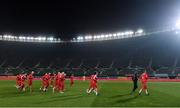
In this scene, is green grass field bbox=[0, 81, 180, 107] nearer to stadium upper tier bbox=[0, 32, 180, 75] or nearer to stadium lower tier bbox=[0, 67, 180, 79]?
stadium lower tier bbox=[0, 67, 180, 79]

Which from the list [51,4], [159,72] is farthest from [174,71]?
[51,4]

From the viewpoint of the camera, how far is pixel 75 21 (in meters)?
88.7

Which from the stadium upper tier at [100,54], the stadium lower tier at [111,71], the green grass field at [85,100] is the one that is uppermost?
the stadium upper tier at [100,54]

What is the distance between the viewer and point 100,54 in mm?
99812

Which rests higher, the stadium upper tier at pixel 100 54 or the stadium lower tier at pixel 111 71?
the stadium upper tier at pixel 100 54

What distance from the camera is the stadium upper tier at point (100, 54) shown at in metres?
87.8

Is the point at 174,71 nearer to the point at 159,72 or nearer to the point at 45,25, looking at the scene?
the point at 159,72

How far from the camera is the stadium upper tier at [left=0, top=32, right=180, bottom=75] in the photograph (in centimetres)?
8781

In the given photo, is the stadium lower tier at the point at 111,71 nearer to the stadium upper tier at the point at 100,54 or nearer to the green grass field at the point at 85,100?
the stadium upper tier at the point at 100,54

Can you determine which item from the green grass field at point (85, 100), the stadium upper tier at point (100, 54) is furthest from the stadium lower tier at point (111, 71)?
the green grass field at point (85, 100)

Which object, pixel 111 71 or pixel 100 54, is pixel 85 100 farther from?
pixel 100 54

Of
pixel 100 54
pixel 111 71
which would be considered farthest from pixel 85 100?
pixel 100 54

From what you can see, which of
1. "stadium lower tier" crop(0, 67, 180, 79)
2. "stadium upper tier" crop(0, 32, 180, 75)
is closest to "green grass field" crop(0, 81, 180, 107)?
"stadium lower tier" crop(0, 67, 180, 79)

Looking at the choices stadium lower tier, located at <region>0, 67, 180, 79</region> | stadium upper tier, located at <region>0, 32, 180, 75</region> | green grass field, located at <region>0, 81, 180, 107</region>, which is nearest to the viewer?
green grass field, located at <region>0, 81, 180, 107</region>
